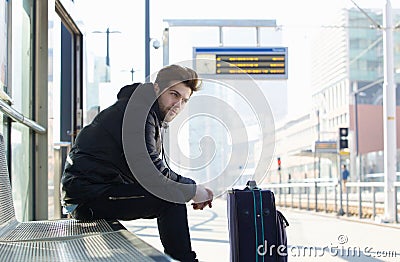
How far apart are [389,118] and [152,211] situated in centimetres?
1250

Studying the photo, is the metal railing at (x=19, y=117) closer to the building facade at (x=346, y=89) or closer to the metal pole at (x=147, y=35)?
the metal pole at (x=147, y=35)

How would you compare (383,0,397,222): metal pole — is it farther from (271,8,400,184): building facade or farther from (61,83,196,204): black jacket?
(271,8,400,184): building facade

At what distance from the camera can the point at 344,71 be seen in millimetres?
76812

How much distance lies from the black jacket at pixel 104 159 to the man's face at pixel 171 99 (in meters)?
0.05

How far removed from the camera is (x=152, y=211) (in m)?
3.48

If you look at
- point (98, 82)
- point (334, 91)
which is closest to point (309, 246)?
point (98, 82)

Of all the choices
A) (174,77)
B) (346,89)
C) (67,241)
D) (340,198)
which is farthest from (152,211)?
(346,89)

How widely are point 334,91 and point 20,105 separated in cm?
7048

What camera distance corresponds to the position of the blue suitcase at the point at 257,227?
350 cm

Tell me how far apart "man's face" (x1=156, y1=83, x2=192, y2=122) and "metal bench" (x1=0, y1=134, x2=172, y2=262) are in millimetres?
645

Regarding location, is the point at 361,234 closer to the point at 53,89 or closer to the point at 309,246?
the point at 309,246

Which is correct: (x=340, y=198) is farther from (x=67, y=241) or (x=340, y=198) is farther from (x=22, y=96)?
(x=67, y=241)

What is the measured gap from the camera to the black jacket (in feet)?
11.3

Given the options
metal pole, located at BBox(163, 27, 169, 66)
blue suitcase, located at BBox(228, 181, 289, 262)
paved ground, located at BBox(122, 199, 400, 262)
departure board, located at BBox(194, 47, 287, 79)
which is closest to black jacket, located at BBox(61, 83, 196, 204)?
blue suitcase, located at BBox(228, 181, 289, 262)
